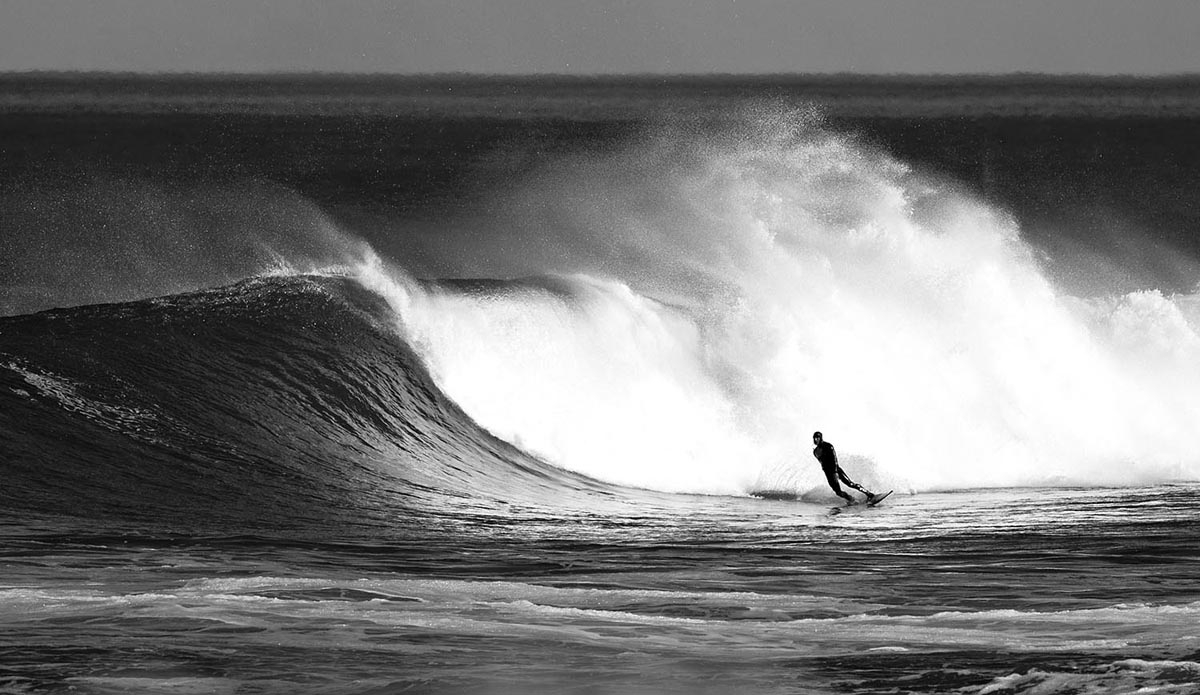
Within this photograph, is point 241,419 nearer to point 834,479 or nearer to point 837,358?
point 834,479

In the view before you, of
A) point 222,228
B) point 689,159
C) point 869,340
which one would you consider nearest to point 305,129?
point 689,159

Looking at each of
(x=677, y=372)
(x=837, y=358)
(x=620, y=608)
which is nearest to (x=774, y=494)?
(x=677, y=372)

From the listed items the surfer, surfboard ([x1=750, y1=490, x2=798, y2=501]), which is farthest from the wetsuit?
surfboard ([x1=750, y1=490, x2=798, y2=501])

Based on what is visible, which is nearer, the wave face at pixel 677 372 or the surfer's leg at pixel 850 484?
the surfer's leg at pixel 850 484

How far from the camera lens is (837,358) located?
2138 cm

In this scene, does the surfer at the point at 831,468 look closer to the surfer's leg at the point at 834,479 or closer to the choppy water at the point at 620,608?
the surfer's leg at the point at 834,479

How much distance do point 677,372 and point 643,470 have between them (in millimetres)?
2844

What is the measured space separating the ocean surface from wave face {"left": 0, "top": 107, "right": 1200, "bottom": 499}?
0.06 m

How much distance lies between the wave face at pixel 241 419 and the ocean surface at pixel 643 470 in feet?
0.18

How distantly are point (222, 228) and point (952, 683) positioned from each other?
205ft

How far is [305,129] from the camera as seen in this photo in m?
128

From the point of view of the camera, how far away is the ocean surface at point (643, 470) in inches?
328

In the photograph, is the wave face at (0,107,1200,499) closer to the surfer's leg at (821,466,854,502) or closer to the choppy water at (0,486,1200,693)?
the surfer's leg at (821,466,854,502)

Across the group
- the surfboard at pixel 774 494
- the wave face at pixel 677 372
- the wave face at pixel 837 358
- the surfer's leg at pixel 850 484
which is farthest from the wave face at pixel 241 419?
the surfer's leg at pixel 850 484
